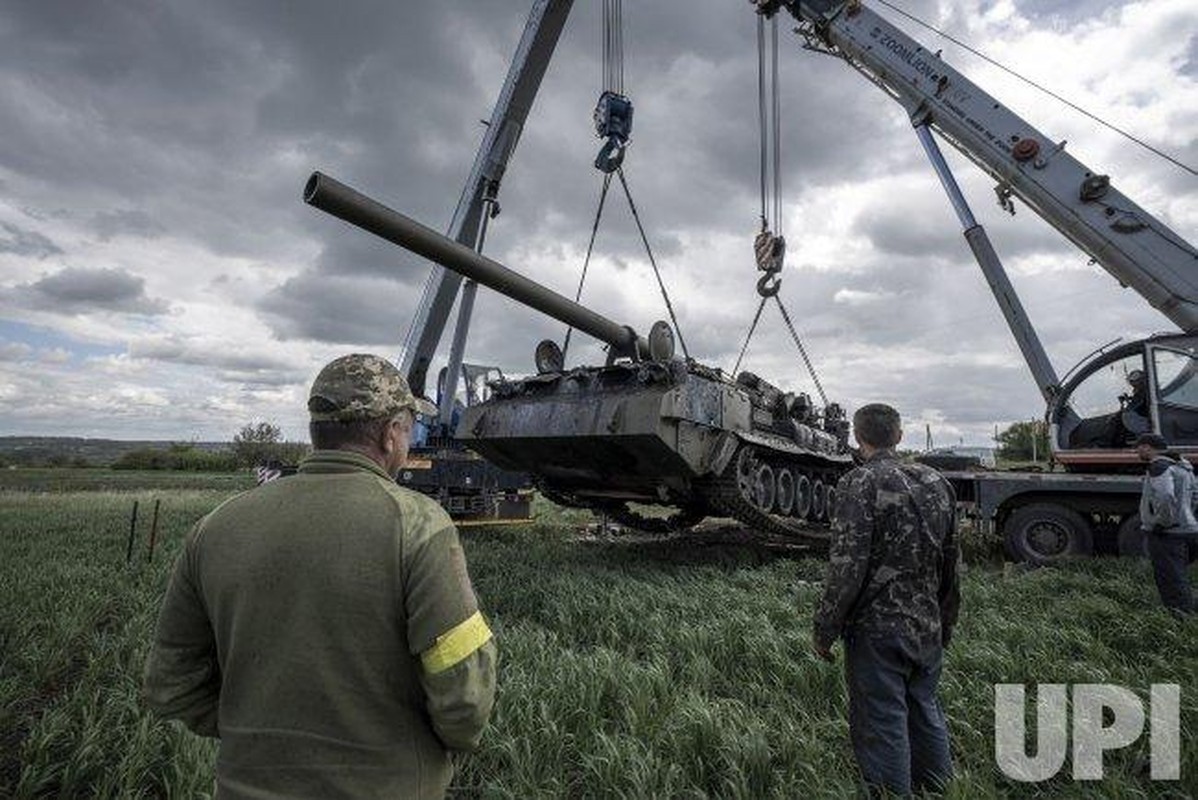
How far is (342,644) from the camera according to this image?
1348 millimetres

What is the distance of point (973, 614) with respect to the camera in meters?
5.23

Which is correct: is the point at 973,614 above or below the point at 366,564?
below

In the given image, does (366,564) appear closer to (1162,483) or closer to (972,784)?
(972,784)

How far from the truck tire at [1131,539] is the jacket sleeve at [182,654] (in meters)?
9.47

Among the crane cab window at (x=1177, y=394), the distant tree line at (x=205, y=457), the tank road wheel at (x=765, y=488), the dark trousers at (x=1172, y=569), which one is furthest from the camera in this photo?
the distant tree line at (x=205, y=457)

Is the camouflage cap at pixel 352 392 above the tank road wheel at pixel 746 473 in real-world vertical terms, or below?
above

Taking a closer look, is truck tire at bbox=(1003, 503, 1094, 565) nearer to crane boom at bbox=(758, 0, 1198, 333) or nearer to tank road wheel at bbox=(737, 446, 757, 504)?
crane boom at bbox=(758, 0, 1198, 333)

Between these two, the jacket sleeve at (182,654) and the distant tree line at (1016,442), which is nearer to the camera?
the jacket sleeve at (182,654)

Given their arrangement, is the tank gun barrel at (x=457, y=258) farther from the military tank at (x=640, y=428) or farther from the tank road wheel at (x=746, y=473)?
the tank road wheel at (x=746, y=473)

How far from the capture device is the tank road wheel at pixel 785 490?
8.30 m

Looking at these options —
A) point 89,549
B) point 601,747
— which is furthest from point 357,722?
point 89,549

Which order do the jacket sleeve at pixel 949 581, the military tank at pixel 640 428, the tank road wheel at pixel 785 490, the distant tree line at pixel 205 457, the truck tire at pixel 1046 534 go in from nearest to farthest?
the jacket sleeve at pixel 949 581 < the military tank at pixel 640 428 < the truck tire at pixel 1046 534 < the tank road wheel at pixel 785 490 < the distant tree line at pixel 205 457

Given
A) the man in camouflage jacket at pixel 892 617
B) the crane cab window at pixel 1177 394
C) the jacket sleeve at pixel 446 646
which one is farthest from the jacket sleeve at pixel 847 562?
the crane cab window at pixel 1177 394

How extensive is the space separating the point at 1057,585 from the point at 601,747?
540 centimetres
